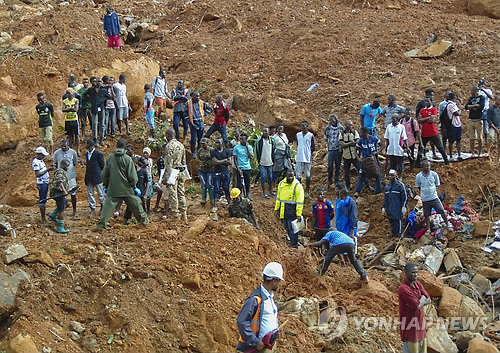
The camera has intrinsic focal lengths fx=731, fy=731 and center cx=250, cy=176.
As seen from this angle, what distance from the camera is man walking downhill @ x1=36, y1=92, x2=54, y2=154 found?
1490cm

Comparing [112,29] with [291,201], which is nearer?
[291,201]

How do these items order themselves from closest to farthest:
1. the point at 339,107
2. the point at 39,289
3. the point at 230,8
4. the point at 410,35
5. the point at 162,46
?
the point at 39,289, the point at 339,107, the point at 410,35, the point at 162,46, the point at 230,8

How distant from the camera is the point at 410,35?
2434cm

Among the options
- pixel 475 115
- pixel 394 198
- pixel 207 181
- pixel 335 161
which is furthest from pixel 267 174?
pixel 475 115

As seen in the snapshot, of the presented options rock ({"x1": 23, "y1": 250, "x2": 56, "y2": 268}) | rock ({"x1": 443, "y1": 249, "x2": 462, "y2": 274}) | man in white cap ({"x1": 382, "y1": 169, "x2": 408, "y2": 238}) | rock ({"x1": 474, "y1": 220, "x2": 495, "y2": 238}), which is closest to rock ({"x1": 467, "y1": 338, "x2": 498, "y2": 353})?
rock ({"x1": 443, "y1": 249, "x2": 462, "y2": 274})

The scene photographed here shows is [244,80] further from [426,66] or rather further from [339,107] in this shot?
[426,66]

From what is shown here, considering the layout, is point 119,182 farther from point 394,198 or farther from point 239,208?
point 394,198

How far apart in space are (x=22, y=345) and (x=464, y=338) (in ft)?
19.2

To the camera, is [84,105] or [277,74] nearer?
[84,105]

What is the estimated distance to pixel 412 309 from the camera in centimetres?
827

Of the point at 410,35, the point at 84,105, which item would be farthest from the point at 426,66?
the point at 84,105

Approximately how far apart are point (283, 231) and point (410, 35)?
12739 millimetres

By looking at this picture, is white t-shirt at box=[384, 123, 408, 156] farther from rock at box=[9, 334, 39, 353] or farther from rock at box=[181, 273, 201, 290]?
rock at box=[9, 334, 39, 353]

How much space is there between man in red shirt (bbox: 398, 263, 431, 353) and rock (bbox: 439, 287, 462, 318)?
2622mm
